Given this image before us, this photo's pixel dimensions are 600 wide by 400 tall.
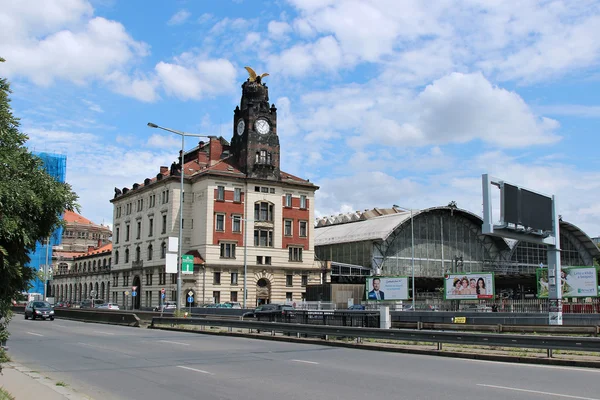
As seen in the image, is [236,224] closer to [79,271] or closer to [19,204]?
[79,271]

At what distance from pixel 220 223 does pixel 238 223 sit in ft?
8.25

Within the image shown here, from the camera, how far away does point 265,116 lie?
8288cm

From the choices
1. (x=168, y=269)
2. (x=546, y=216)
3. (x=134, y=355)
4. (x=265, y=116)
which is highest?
(x=265, y=116)

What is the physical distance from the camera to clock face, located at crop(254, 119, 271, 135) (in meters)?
82.4

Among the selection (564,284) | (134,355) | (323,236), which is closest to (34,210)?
(134,355)

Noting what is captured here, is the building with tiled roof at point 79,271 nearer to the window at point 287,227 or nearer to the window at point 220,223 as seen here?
the window at point 220,223

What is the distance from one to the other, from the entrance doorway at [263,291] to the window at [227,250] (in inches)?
206

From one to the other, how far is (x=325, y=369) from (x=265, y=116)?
68.6 metres

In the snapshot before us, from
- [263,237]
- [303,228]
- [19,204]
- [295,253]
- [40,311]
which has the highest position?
[303,228]

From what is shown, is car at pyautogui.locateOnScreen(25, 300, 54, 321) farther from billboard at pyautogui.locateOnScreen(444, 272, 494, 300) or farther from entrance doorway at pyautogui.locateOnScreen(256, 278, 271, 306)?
billboard at pyautogui.locateOnScreen(444, 272, 494, 300)

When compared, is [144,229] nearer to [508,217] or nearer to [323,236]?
[323,236]

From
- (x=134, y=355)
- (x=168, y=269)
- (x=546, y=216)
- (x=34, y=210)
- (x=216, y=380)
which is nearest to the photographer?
(x=34, y=210)

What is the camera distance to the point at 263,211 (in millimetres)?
81500

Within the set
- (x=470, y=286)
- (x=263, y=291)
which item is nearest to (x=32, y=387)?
(x=470, y=286)
